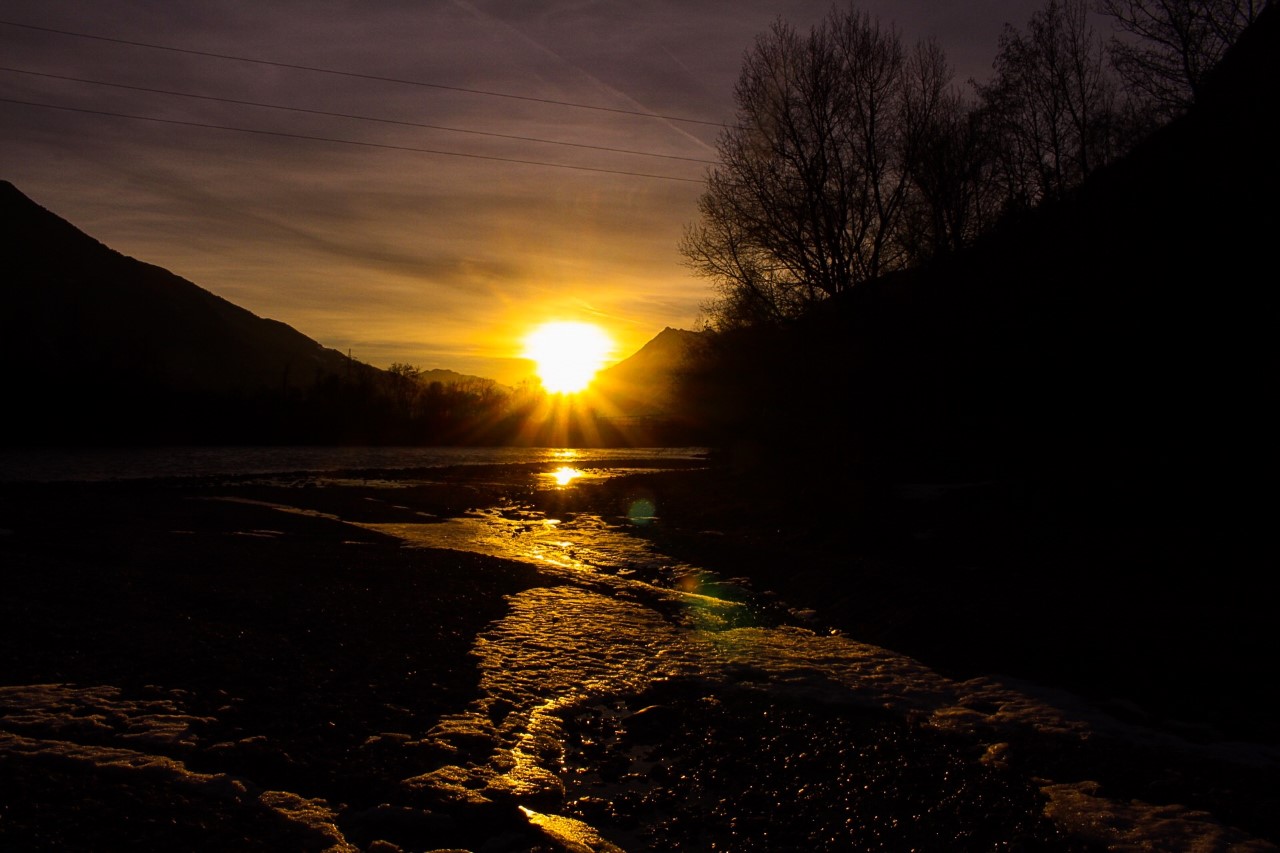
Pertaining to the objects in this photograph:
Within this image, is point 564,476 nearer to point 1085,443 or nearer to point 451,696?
point 1085,443

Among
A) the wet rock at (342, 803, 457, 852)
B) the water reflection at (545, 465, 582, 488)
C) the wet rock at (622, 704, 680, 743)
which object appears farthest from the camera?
the water reflection at (545, 465, 582, 488)

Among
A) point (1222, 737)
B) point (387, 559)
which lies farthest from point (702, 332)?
point (1222, 737)

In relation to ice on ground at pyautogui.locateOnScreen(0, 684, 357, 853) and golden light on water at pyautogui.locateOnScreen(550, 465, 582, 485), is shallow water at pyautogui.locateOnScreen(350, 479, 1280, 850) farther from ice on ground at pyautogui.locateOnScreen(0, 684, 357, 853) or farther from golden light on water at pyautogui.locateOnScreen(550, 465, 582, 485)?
golden light on water at pyautogui.locateOnScreen(550, 465, 582, 485)

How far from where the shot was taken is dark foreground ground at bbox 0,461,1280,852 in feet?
15.9

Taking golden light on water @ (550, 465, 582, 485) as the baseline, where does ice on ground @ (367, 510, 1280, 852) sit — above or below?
above

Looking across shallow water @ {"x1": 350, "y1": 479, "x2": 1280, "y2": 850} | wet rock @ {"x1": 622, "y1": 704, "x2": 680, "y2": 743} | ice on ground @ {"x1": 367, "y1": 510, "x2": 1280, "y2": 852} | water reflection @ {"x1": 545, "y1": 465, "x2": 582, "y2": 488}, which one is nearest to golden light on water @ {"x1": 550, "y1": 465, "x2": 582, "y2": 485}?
water reflection @ {"x1": 545, "y1": 465, "x2": 582, "y2": 488}

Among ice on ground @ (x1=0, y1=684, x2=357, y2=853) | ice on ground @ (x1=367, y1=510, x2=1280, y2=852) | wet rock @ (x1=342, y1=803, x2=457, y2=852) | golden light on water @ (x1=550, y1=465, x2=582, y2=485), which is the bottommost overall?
golden light on water @ (x1=550, y1=465, x2=582, y2=485)

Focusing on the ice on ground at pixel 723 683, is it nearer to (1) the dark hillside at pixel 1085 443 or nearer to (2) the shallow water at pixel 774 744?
(2) the shallow water at pixel 774 744

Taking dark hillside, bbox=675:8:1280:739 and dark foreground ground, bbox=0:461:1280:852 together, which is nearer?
dark foreground ground, bbox=0:461:1280:852

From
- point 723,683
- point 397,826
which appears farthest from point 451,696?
point 723,683

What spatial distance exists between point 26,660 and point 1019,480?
61.0 ft

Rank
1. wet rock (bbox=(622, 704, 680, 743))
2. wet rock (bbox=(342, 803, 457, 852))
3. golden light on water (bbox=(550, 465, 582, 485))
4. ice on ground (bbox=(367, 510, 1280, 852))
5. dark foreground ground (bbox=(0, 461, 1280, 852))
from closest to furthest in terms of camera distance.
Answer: wet rock (bbox=(342, 803, 457, 852))
dark foreground ground (bbox=(0, 461, 1280, 852))
ice on ground (bbox=(367, 510, 1280, 852))
wet rock (bbox=(622, 704, 680, 743))
golden light on water (bbox=(550, 465, 582, 485))

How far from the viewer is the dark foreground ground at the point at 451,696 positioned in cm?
483

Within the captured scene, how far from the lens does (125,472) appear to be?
136 ft
